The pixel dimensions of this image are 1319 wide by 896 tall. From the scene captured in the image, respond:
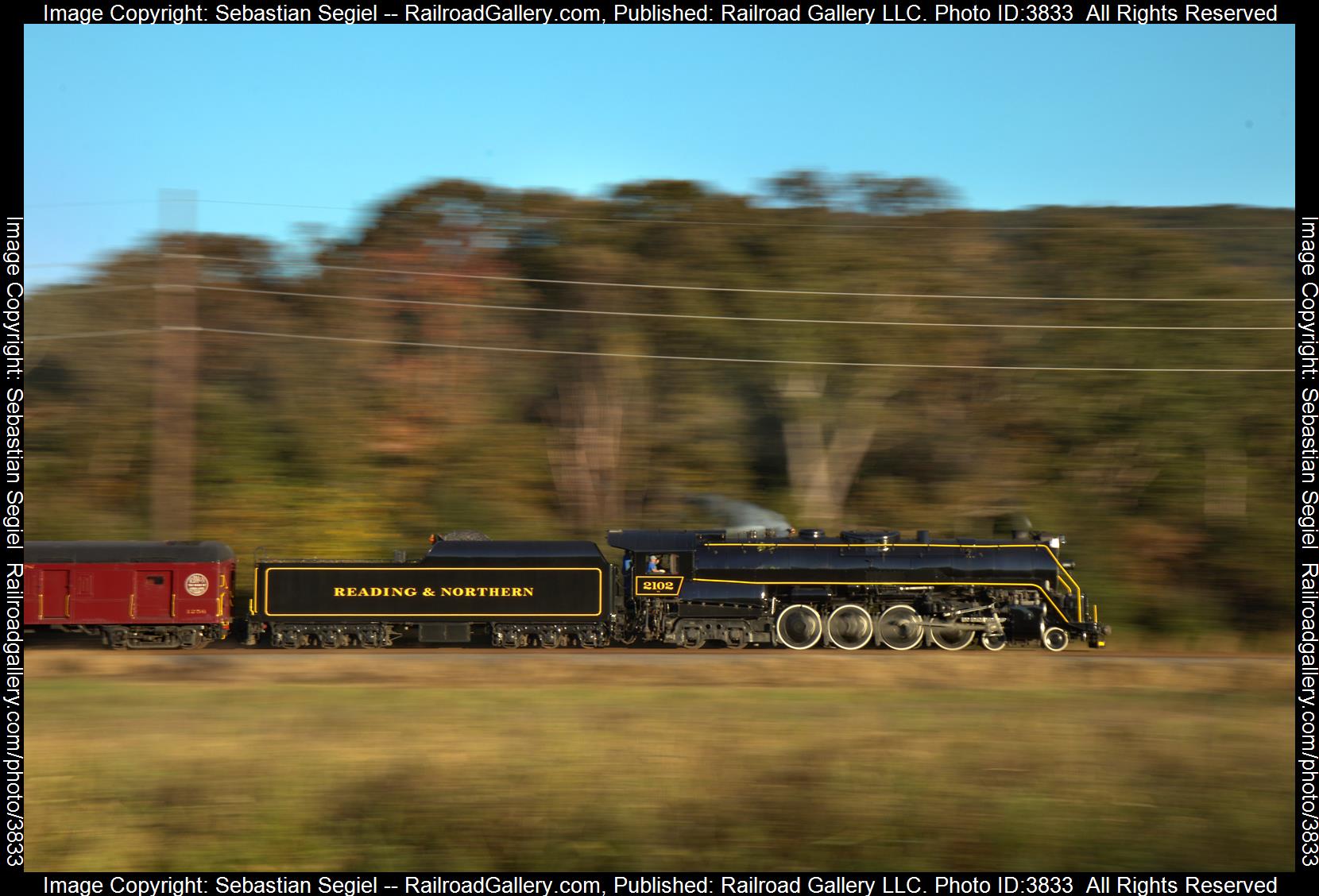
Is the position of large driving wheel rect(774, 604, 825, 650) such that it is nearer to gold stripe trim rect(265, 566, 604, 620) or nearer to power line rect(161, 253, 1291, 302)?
gold stripe trim rect(265, 566, 604, 620)

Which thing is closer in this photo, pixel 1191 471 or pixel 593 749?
pixel 593 749

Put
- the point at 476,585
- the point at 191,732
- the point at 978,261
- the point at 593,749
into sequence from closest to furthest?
1. the point at 593,749
2. the point at 191,732
3. the point at 476,585
4. the point at 978,261

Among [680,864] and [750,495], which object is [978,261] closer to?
[750,495]

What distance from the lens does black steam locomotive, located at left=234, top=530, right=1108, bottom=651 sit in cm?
2381

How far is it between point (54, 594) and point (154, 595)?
193 centimetres

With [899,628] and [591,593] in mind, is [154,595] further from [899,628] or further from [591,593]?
[899,628]

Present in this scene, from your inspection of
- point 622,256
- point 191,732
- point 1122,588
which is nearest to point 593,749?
point 191,732

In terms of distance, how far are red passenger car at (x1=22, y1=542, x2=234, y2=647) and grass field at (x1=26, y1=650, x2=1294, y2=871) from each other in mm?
4543

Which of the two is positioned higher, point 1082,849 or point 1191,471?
point 1191,471

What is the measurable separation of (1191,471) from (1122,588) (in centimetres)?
403

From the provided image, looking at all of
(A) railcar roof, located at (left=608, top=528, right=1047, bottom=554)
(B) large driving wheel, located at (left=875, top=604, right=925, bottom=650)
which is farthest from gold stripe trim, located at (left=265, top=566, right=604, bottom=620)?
(B) large driving wheel, located at (left=875, top=604, right=925, bottom=650)

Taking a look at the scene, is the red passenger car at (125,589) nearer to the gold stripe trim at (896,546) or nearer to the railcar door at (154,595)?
the railcar door at (154,595)

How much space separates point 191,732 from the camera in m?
14.4

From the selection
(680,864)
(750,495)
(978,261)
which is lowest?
(680,864)
